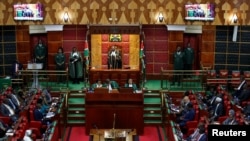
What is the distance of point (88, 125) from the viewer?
16641 mm

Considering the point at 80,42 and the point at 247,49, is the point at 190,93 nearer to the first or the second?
the point at 247,49

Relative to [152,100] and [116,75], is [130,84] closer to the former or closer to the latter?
[152,100]

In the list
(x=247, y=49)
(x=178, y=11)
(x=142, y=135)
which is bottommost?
(x=142, y=135)

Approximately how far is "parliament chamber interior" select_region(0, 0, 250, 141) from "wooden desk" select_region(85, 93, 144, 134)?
1.3 inches

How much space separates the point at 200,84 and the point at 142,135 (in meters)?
4.47

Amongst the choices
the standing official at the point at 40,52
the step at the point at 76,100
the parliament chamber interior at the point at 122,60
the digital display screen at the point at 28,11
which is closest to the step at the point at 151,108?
the parliament chamber interior at the point at 122,60

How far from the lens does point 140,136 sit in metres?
16.5

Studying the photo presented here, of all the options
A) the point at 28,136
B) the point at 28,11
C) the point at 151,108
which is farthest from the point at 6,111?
the point at 151,108

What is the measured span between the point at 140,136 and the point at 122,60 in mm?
5051

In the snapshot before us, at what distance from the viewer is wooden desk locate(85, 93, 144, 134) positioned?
16.6 meters

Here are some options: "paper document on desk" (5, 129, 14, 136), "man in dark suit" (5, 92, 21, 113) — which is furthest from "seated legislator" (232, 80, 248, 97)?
"paper document on desk" (5, 129, 14, 136)

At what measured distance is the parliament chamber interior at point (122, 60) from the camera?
656 inches

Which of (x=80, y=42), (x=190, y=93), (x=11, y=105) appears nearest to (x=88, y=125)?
(x=11, y=105)

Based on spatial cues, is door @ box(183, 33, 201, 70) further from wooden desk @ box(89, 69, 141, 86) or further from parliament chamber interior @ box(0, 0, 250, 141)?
wooden desk @ box(89, 69, 141, 86)
